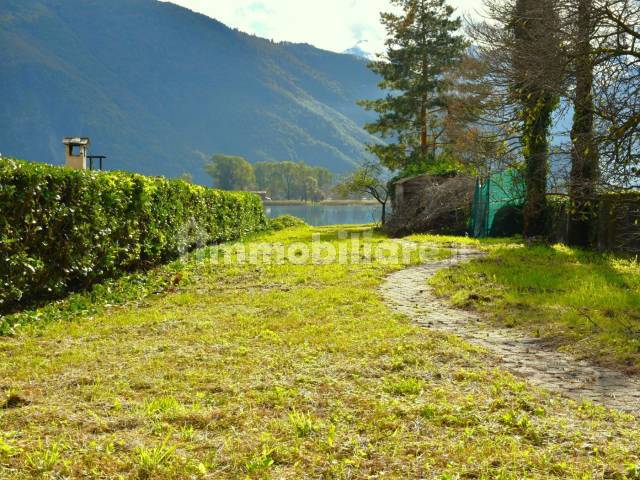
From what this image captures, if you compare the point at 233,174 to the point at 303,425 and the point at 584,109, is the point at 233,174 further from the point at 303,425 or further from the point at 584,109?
the point at 303,425

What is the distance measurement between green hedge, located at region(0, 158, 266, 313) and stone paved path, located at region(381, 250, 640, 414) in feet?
16.9

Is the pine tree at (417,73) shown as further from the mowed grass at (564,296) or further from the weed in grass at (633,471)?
the weed in grass at (633,471)

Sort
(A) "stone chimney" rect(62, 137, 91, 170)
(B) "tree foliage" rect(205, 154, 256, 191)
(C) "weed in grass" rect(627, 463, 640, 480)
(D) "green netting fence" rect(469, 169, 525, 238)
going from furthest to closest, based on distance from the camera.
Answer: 1. (B) "tree foliage" rect(205, 154, 256, 191)
2. (A) "stone chimney" rect(62, 137, 91, 170)
3. (D) "green netting fence" rect(469, 169, 525, 238)
4. (C) "weed in grass" rect(627, 463, 640, 480)

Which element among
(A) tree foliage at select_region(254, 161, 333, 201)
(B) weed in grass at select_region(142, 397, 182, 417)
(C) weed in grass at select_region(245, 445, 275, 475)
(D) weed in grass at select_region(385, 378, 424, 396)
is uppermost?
(A) tree foliage at select_region(254, 161, 333, 201)

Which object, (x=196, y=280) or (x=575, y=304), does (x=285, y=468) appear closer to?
(x=575, y=304)

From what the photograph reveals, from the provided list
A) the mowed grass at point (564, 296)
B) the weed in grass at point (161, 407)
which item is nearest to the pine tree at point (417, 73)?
the mowed grass at point (564, 296)

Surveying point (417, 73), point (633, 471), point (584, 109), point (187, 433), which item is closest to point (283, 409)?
→ point (187, 433)

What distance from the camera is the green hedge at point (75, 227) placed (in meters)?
6.86

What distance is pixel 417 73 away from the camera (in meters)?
36.6

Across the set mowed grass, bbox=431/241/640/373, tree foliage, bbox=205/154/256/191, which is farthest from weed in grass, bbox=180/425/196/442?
tree foliage, bbox=205/154/256/191

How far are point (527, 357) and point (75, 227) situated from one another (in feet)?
22.7

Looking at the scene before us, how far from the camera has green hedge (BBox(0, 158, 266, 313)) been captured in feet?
22.5

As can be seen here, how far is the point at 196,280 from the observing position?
34.5 ft

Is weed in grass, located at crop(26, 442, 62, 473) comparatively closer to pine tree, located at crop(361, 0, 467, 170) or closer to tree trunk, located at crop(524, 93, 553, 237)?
tree trunk, located at crop(524, 93, 553, 237)
